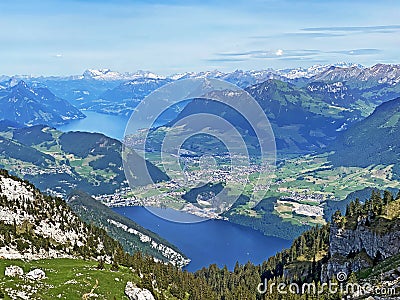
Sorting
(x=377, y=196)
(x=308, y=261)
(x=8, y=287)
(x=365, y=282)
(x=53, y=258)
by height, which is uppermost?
(x=377, y=196)

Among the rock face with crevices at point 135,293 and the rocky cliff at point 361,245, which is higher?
the rocky cliff at point 361,245

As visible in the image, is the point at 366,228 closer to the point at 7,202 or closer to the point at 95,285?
the point at 95,285

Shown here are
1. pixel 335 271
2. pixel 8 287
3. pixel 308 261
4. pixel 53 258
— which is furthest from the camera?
pixel 308 261

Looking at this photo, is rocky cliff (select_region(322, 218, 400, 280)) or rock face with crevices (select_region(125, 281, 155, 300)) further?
rocky cliff (select_region(322, 218, 400, 280))

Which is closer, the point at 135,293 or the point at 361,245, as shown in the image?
the point at 135,293

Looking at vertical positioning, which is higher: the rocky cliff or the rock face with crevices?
the rocky cliff

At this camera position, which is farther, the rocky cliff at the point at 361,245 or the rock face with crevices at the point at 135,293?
the rocky cliff at the point at 361,245

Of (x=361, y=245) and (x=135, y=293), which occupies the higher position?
(x=361, y=245)

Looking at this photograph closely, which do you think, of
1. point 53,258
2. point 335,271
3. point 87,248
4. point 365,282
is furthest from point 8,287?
point 335,271
